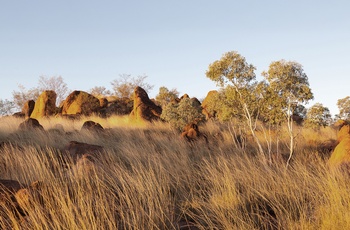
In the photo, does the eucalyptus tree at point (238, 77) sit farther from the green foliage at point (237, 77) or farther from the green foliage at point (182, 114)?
the green foliage at point (182, 114)

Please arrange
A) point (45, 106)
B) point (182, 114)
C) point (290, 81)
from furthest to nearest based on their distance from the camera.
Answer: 1. point (45, 106)
2. point (182, 114)
3. point (290, 81)

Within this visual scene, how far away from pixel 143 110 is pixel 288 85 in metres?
12.8

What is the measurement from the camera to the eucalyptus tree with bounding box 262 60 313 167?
404 inches

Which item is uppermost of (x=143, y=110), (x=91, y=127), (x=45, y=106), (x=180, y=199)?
(x=45, y=106)

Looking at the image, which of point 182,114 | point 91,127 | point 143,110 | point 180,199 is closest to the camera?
point 180,199

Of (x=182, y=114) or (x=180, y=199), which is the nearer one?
(x=180, y=199)

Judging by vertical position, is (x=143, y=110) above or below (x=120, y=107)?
below

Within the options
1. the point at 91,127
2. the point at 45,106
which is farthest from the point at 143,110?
the point at 45,106

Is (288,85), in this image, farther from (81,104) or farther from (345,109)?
(81,104)

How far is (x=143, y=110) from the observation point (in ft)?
72.2

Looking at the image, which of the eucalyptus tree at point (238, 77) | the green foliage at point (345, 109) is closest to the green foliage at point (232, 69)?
the eucalyptus tree at point (238, 77)

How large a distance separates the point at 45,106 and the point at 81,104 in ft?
11.8

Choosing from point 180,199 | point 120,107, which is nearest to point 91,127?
point 180,199

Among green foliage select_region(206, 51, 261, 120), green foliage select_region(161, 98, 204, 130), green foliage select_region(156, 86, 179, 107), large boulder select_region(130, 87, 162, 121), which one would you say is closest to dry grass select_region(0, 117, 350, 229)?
green foliage select_region(206, 51, 261, 120)
